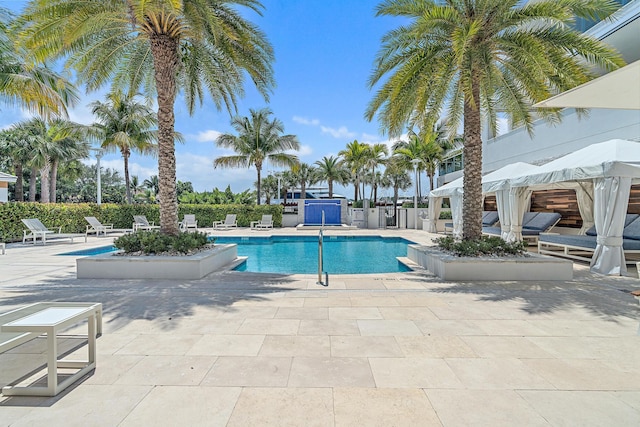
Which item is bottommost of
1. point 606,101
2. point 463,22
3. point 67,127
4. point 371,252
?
point 371,252

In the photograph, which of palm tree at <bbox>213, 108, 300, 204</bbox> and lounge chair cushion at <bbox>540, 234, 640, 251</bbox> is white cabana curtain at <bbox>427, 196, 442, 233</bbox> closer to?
lounge chair cushion at <bbox>540, 234, 640, 251</bbox>

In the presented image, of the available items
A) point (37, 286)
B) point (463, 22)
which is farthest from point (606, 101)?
point (37, 286)

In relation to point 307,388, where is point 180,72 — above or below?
above

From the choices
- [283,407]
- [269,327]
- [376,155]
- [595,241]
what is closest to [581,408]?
[283,407]

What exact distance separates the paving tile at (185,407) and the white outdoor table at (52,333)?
77 cm

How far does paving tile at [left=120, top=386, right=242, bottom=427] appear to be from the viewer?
7.71ft

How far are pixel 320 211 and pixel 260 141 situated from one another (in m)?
6.73

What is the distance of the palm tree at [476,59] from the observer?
7012 millimetres

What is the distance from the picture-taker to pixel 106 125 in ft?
67.8

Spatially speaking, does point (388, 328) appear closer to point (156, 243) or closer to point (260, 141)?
point (156, 243)

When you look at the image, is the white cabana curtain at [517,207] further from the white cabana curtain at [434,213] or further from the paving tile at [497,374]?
the paving tile at [497,374]

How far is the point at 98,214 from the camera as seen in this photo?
64.0ft

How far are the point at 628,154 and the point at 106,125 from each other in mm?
24447

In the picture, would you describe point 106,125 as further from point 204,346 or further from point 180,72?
point 204,346
